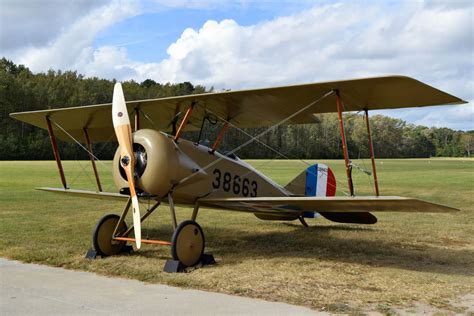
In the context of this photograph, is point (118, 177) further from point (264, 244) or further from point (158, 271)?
point (264, 244)

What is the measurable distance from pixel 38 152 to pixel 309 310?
6395cm

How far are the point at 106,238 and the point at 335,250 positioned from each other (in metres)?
3.66

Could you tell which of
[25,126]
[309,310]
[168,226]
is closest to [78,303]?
[309,310]

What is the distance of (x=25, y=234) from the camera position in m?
8.55

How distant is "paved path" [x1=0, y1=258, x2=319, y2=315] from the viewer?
4227 millimetres

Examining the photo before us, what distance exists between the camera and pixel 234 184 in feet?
25.5

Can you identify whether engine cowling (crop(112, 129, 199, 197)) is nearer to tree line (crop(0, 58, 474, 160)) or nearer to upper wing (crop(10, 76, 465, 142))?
upper wing (crop(10, 76, 465, 142))

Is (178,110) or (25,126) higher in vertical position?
(25,126)

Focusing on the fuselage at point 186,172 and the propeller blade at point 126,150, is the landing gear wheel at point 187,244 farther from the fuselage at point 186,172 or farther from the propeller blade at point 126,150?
the fuselage at point 186,172

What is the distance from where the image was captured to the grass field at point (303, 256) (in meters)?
4.90

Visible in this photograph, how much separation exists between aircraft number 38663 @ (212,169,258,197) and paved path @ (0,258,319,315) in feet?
8.14

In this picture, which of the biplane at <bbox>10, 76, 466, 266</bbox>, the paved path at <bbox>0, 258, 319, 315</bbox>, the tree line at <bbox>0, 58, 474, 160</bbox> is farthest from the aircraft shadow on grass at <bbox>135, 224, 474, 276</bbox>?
the tree line at <bbox>0, 58, 474, 160</bbox>

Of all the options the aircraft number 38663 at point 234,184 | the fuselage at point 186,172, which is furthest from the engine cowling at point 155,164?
the aircraft number 38663 at point 234,184

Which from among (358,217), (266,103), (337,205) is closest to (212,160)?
(266,103)
